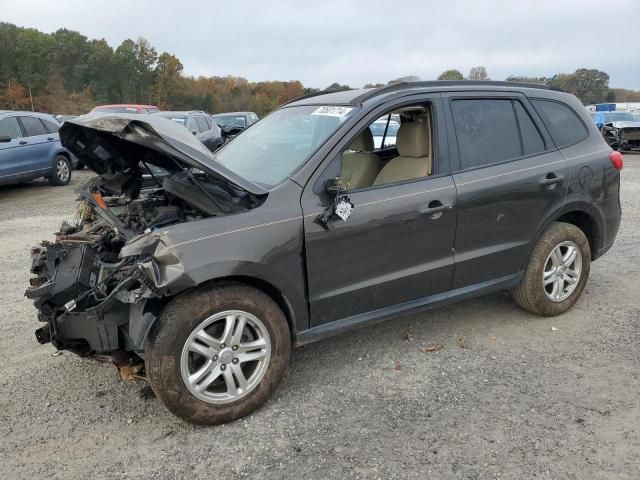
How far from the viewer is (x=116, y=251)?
3150mm

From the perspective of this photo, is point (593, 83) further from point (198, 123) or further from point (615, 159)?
point (615, 159)

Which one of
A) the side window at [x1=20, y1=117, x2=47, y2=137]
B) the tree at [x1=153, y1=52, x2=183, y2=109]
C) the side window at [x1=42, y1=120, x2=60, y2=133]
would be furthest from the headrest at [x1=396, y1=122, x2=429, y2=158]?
the tree at [x1=153, y1=52, x2=183, y2=109]

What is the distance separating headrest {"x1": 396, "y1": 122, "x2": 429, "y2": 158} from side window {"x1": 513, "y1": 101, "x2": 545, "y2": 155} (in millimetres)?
816

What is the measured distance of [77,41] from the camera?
274ft

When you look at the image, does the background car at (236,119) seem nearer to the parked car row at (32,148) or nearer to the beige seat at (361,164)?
the parked car row at (32,148)

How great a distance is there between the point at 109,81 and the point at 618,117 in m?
79.1

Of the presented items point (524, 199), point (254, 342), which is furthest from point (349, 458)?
point (524, 199)

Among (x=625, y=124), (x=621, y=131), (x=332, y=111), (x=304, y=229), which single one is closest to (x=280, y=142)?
(x=332, y=111)

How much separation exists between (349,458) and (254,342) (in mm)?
812

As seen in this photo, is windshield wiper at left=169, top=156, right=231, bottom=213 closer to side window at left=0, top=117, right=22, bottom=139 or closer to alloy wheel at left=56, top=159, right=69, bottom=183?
side window at left=0, top=117, right=22, bottom=139

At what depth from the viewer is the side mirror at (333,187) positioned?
119 inches

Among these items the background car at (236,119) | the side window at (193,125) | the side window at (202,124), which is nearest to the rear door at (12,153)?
the side window at (193,125)

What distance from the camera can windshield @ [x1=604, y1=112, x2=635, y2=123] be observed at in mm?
20422

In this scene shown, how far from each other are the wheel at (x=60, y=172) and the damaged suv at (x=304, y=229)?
29.0 feet
